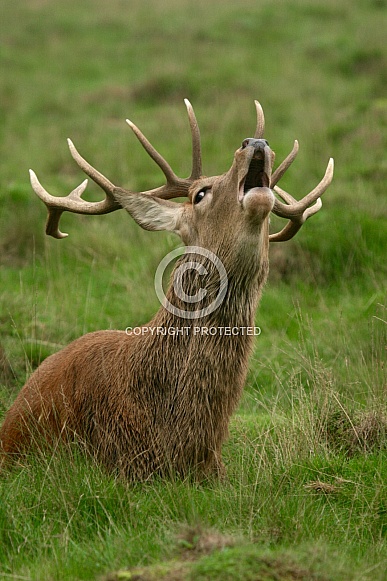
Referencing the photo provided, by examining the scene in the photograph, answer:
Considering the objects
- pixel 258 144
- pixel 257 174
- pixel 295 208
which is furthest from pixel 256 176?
pixel 295 208

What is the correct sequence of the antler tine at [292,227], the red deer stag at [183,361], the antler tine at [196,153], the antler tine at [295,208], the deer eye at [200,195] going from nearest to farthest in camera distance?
the red deer stag at [183,361]
the deer eye at [200,195]
the antler tine at [196,153]
the antler tine at [295,208]
the antler tine at [292,227]

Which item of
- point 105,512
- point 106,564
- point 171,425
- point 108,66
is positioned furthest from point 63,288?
point 108,66

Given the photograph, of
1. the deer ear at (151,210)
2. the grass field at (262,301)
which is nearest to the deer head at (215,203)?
the deer ear at (151,210)

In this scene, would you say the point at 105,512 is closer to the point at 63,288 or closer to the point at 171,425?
the point at 171,425

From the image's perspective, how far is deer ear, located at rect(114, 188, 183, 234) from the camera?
518 cm

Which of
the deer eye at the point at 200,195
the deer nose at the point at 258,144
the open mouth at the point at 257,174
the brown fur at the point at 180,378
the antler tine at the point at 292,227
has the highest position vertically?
the deer nose at the point at 258,144

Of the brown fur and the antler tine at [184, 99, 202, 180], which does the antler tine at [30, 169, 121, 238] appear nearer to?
the brown fur

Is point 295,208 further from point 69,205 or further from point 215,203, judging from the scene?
point 69,205

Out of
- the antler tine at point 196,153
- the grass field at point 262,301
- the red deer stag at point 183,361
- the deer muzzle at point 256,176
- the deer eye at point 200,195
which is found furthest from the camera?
the antler tine at point 196,153

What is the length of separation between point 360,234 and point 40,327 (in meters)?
3.00

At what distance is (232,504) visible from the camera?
436 cm

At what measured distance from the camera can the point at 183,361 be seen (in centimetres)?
495

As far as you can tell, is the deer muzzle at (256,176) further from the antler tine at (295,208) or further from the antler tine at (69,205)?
the antler tine at (69,205)

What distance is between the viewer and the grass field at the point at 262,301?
406 cm
